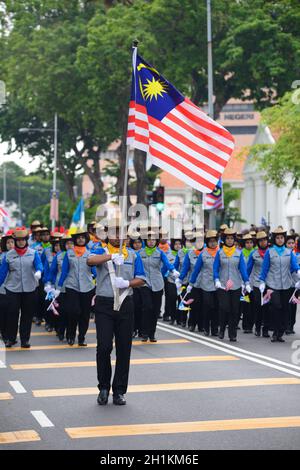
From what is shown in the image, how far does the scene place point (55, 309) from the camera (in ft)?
60.4

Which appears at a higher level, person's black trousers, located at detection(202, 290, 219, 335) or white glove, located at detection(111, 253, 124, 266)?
white glove, located at detection(111, 253, 124, 266)

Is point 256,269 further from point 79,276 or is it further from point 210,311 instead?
point 79,276

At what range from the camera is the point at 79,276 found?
17547mm

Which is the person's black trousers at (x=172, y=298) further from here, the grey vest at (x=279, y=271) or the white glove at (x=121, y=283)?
the white glove at (x=121, y=283)

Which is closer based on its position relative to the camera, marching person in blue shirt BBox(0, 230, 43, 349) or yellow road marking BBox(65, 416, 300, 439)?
yellow road marking BBox(65, 416, 300, 439)

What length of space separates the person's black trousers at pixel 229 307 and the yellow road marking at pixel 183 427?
772cm

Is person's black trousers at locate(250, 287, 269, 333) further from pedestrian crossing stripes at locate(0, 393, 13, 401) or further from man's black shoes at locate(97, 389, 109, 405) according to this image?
man's black shoes at locate(97, 389, 109, 405)

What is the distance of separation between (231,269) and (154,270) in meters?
1.60

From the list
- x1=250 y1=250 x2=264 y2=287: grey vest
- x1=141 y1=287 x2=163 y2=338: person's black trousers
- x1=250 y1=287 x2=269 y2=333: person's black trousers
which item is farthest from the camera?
x1=250 y1=250 x2=264 y2=287: grey vest

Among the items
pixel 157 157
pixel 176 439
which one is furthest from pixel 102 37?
pixel 176 439

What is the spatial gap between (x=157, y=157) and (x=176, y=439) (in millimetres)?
3888

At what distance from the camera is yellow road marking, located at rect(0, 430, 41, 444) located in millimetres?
9266

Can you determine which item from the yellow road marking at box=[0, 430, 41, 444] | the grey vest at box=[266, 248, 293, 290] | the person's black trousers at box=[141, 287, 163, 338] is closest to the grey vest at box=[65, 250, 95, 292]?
the person's black trousers at box=[141, 287, 163, 338]

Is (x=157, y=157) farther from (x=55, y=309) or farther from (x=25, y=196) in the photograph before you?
(x=25, y=196)
